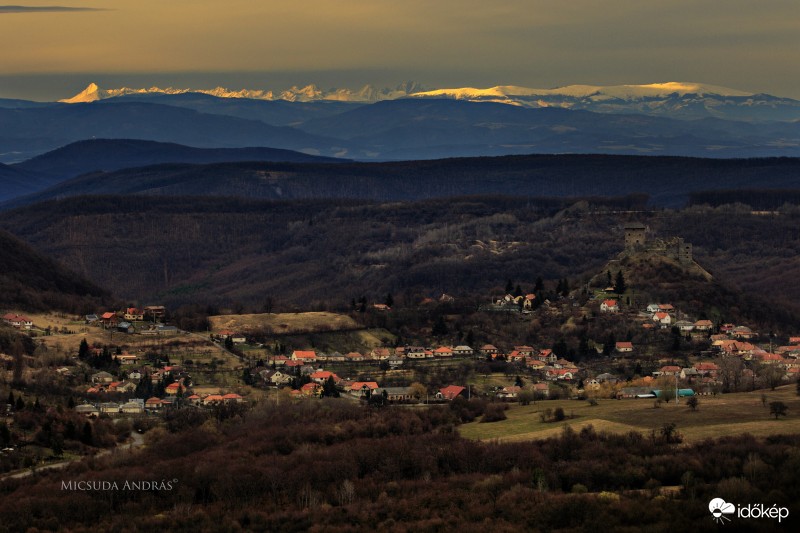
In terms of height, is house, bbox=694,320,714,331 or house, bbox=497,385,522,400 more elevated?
house, bbox=497,385,522,400

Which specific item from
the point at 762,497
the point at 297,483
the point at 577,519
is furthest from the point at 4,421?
the point at 762,497

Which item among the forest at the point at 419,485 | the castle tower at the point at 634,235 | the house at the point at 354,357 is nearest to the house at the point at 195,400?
the house at the point at 354,357

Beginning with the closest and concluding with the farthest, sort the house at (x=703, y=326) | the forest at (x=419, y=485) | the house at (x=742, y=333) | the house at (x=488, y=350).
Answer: the forest at (x=419, y=485) → the house at (x=488, y=350) → the house at (x=742, y=333) → the house at (x=703, y=326)

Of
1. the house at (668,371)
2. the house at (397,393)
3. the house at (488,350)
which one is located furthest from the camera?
the house at (488,350)

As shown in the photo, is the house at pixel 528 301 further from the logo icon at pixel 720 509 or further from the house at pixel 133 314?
the logo icon at pixel 720 509

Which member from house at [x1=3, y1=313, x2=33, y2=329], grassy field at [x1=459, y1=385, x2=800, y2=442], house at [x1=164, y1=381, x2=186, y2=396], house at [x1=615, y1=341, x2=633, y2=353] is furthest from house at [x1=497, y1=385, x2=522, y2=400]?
house at [x1=3, y1=313, x2=33, y2=329]

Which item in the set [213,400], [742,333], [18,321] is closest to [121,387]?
[213,400]

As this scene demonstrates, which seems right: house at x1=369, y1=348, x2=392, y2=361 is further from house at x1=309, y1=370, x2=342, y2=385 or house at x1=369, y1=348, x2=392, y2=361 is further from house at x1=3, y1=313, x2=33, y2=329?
house at x1=3, y1=313, x2=33, y2=329
